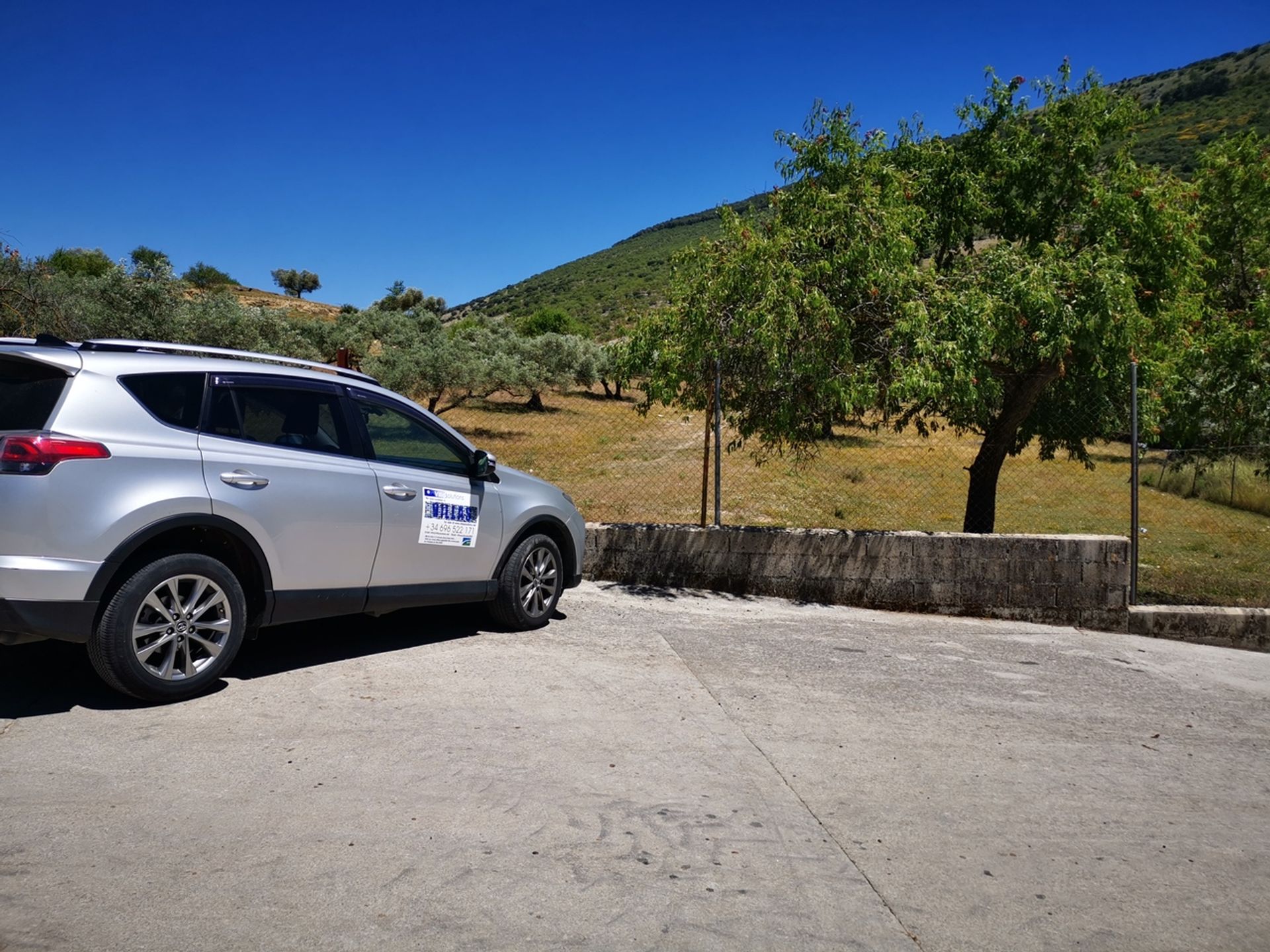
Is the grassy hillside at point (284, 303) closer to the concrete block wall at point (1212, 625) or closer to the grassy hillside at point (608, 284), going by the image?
the grassy hillside at point (608, 284)

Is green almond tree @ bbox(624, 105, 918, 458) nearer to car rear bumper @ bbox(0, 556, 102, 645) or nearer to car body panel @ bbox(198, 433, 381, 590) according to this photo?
car body panel @ bbox(198, 433, 381, 590)

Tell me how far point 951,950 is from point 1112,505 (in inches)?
648

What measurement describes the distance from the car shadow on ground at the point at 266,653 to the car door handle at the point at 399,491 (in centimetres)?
110

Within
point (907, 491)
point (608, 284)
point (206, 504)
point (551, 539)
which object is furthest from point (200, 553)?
point (608, 284)

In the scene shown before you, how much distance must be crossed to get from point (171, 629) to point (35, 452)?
1096 millimetres

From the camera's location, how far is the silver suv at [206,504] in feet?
15.4

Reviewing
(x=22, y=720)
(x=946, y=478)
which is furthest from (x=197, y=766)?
(x=946, y=478)

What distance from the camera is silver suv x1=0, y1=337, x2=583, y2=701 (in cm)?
468

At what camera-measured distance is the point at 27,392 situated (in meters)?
4.88

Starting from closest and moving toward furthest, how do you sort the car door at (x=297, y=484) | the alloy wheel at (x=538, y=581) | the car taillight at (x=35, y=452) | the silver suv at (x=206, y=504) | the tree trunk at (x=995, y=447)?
the car taillight at (x=35, y=452) → the silver suv at (x=206, y=504) → the car door at (x=297, y=484) → the alloy wheel at (x=538, y=581) → the tree trunk at (x=995, y=447)

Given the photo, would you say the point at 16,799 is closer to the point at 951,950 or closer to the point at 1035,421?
the point at 951,950

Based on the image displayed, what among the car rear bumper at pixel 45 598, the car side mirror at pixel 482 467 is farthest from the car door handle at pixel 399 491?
the car rear bumper at pixel 45 598

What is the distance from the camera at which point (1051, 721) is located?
6215 millimetres

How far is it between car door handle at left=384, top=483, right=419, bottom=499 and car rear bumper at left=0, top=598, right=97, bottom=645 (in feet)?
6.04
